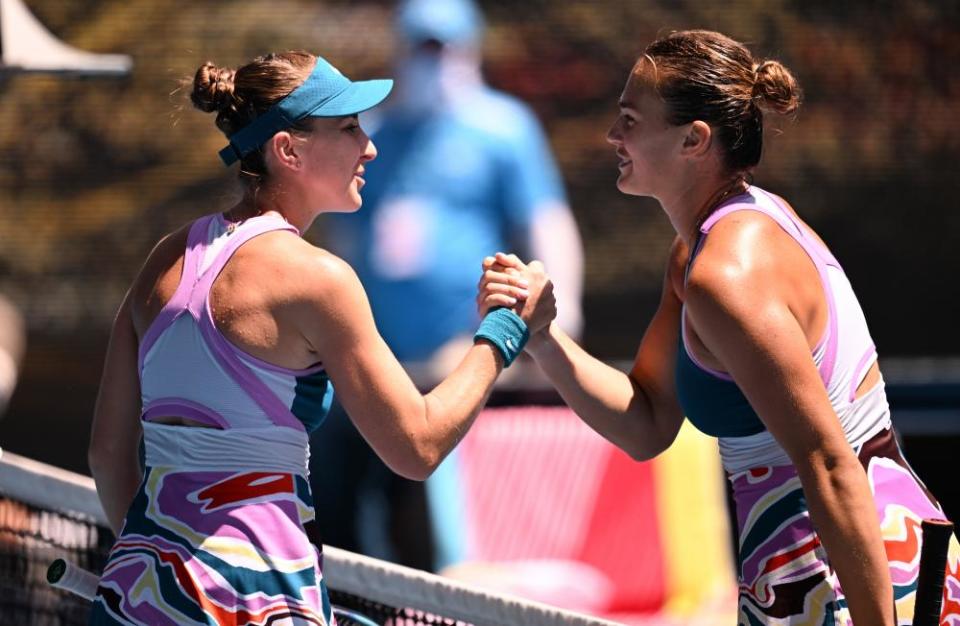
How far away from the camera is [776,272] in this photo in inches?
105

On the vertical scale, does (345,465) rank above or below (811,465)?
below

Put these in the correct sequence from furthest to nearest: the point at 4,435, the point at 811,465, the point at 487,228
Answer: the point at 4,435 < the point at 487,228 < the point at 811,465

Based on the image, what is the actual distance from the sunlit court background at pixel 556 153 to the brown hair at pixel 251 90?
9.18m

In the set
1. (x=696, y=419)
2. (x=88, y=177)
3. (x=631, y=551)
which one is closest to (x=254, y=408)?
(x=696, y=419)

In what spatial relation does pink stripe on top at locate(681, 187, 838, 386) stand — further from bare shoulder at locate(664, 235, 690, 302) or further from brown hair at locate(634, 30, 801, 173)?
bare shoulder at locate(664, 235, 690, 302)

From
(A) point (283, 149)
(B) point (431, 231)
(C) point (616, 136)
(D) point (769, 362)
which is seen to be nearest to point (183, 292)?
(A) point (283, 149)

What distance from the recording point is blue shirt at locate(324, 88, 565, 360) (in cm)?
678

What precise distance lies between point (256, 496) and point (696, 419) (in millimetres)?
826

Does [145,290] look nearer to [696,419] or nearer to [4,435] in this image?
[696,419]

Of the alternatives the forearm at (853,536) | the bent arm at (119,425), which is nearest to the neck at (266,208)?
the bent arm at (119,425)

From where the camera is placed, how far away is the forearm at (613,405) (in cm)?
332

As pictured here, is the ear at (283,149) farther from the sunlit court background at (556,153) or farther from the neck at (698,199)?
the sunlit court background at (556,153)

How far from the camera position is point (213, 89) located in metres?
2.96

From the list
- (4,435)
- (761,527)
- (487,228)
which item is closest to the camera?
(761,527)
